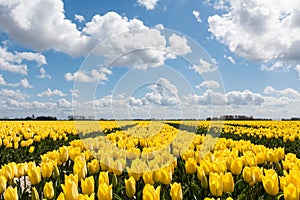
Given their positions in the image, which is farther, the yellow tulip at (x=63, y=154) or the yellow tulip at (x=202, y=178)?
the yellow tulip at (x=63, y=154)

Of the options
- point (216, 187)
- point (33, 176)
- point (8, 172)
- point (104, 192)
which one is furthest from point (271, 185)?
point (8, 172)

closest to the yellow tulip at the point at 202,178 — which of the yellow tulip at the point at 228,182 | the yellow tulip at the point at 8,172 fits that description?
the yellow tulip at the point at 228,182

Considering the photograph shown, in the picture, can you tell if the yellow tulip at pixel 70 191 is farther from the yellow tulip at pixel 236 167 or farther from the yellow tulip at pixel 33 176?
the yellow tulip at pixel 236 167

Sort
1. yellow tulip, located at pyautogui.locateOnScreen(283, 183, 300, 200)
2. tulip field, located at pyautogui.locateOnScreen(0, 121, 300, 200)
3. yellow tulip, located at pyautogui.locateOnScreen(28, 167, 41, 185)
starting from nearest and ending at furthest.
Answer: yellow tulip, located at pyautogui.locateOnScreen(283, 183, 300, 200) → tulip field, located at pyautogui.locateOnScreen(0, 121, 300, 200) → yellow tulip, located at pyautogui.locateOnScreen(28, 167, 41, 185)

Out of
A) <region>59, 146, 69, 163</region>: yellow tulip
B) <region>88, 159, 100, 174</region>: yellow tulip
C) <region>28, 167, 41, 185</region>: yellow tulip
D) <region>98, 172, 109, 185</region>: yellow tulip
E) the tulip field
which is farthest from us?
<region>59, 146, 69, 163</region>: yellow tulip

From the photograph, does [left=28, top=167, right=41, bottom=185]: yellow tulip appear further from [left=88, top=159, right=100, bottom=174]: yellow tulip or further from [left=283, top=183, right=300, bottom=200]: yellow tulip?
[left=283, top=183, right=300, bottom=200]: yellow tulip

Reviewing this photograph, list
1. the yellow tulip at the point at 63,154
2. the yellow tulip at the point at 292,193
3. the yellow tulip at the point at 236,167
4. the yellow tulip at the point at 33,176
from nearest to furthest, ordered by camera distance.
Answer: the yellow tulip at the point at 292,193, the yellow tulip at the point at 33,176, the yellow tulip at the point at 236,167, the yellow tulip at the point at 63,154

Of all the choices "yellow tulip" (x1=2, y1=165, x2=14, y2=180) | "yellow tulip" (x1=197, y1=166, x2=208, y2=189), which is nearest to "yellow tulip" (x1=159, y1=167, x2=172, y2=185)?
"yellow tulip" (x1=197, y1=166, x2=208, y2=189)

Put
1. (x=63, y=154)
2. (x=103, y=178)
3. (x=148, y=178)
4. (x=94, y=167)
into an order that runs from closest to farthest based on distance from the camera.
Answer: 1. (x=103, y=178)
2. (x=148, y=178)
3. (x=94, y=167)
4. (x=63, y=154)

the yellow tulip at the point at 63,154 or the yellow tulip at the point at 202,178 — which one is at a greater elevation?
the yellow tulip at the point at 63,154

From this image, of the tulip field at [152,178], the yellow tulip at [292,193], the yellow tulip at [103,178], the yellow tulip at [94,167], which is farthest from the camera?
the yellow tulip at [94,167]

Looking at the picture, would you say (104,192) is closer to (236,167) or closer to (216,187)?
(216,187)

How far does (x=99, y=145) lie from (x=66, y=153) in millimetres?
1432

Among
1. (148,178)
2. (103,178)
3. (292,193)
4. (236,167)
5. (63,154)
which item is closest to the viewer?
(292,193)
